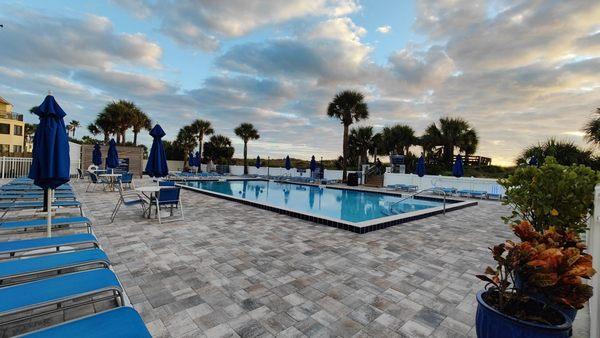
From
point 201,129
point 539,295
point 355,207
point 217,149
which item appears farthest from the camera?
point 217,149

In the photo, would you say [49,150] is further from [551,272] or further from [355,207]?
[355,207]

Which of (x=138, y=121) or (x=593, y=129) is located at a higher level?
(x=138, y=121)

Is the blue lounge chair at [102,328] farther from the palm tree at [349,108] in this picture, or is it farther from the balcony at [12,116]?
the balcony at [12,116]

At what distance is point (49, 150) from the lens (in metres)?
4.07

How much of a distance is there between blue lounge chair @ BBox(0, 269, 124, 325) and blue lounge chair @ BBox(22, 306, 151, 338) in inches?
14.9

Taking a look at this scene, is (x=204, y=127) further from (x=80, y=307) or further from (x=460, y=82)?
(x=80, y=307)

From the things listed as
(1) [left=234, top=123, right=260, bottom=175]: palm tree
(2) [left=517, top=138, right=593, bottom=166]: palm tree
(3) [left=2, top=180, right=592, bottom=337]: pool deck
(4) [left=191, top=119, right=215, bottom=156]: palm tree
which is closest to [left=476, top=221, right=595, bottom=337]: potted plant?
(3) [left=2, top=180, right=592, bottom=337]: pool deck

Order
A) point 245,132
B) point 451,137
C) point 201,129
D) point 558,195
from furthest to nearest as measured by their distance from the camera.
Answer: point 201,129
point 245,132
point 451,137
point 558,195

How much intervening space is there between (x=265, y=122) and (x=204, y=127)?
7.80 metres

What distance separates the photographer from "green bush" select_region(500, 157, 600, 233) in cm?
314

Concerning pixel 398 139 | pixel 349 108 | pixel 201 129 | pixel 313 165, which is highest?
pixel 349 108

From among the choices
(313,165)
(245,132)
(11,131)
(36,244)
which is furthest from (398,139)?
(11,131)

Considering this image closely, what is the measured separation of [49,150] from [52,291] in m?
3.14

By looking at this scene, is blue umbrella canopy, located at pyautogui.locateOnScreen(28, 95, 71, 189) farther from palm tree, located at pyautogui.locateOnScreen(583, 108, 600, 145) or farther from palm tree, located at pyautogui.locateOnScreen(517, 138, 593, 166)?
palm tree, located at pyautogui.locateOnScreen(517, 138, 593, 166)
